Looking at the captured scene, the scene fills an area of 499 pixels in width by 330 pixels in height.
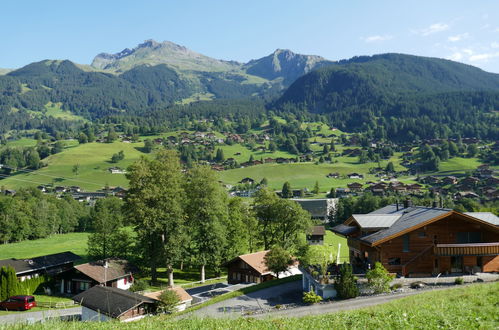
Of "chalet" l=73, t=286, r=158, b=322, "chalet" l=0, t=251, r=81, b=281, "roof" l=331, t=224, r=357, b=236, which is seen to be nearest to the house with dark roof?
"chalet" l=0, t=251, r=81, b=281

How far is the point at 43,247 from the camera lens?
89.8 m

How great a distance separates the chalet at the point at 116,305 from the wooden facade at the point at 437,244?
21.5 metres

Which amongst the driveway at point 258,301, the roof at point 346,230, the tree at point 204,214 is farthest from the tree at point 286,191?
the driveway at point 258,301

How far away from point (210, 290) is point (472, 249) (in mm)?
29726

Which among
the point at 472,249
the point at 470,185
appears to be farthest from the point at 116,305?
the point at 470,185

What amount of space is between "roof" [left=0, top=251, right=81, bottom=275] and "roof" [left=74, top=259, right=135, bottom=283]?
953 cm

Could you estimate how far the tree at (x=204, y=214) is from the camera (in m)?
53.1

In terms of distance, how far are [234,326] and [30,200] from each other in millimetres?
119722

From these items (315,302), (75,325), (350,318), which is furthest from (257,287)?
(75,325)

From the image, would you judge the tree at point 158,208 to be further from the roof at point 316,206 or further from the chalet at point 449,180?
the chalet at point 449,180

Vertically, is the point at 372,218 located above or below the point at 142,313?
above

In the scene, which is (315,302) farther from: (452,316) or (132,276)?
(132,276)

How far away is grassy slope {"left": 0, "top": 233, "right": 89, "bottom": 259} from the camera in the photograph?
263 feet

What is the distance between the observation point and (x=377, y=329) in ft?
37.5
